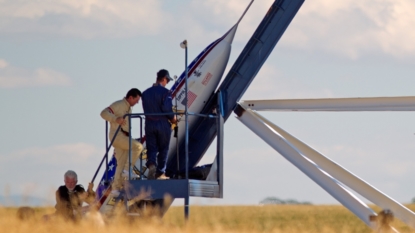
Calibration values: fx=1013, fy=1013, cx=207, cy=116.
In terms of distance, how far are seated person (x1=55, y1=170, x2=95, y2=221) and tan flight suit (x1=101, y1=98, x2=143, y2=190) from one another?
213 centimetres

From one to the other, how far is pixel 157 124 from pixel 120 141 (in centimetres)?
103

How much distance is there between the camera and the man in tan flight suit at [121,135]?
19.3 metres

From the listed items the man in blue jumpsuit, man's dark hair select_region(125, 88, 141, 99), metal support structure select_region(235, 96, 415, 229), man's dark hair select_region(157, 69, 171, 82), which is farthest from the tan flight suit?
metal support structure select_region(235, 96, 415, 229)

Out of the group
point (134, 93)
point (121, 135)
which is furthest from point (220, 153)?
point (134, 93)

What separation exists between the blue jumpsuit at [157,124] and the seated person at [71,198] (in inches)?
73.0

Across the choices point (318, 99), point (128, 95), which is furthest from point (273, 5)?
point (128, 95)

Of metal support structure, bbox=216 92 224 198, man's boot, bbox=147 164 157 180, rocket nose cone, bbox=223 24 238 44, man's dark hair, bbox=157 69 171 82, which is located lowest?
man's boot, bbox=147 164 157 180

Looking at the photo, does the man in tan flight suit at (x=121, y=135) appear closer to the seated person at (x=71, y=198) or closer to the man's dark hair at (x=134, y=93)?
the man's dark hair at (x=134, y=93)

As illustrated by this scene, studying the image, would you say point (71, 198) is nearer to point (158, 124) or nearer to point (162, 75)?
point (158, 124)

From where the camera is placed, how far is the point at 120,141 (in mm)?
19531

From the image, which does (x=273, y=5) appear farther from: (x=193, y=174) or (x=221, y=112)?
(x=193, y=174)

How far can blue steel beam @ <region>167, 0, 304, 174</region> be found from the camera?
66.6 feet

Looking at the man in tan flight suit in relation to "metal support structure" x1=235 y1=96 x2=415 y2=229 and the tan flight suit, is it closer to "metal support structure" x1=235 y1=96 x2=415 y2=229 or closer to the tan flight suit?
the tan flight suit

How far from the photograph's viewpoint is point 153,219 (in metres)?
18.2
